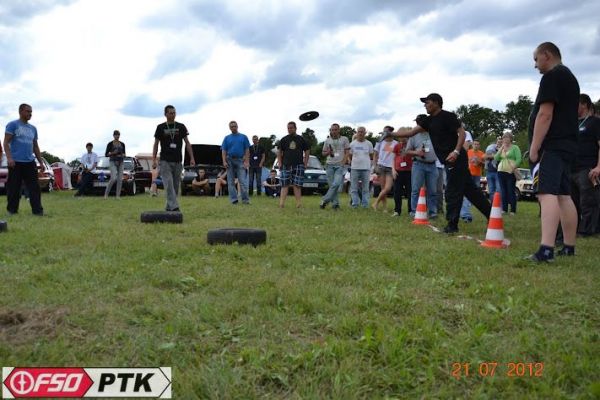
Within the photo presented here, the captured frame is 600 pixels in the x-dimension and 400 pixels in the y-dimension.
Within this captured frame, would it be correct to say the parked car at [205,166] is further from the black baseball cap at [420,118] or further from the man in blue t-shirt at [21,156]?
the black baseball cap at [420,118]

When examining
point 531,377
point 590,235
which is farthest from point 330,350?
point 590,235

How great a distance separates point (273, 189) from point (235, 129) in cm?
657

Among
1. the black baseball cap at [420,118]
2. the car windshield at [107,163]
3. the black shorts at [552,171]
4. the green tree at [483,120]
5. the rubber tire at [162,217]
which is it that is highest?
the green tree at [483,120]

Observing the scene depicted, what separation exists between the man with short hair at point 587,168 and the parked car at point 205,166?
13.8 m

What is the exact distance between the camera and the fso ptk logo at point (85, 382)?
2.18 meters

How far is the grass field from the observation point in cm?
231

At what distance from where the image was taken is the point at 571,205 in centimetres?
529

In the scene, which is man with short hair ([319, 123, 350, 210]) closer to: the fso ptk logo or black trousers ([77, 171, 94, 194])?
black trousers ([77, 171, 94, 194])

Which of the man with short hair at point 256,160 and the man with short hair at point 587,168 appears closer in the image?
the man with short hair at point 587,168

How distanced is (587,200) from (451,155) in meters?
2.06

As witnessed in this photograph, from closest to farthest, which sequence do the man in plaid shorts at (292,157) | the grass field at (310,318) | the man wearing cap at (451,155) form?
the grass field at (310,318) < the man wearing cap at (451,155) < the man in plaid shorts at (292,157)

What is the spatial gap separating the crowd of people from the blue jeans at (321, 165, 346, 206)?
0.02 metres

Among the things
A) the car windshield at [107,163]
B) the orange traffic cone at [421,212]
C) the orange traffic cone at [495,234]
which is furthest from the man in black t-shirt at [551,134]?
the car windshield at [107,163]

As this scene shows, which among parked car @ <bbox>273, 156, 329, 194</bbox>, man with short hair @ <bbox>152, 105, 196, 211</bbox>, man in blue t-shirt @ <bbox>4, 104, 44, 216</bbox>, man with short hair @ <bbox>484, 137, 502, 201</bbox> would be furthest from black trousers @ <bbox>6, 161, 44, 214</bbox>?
parked car @ <bbox>273, 156, 329, 194</bbox>
